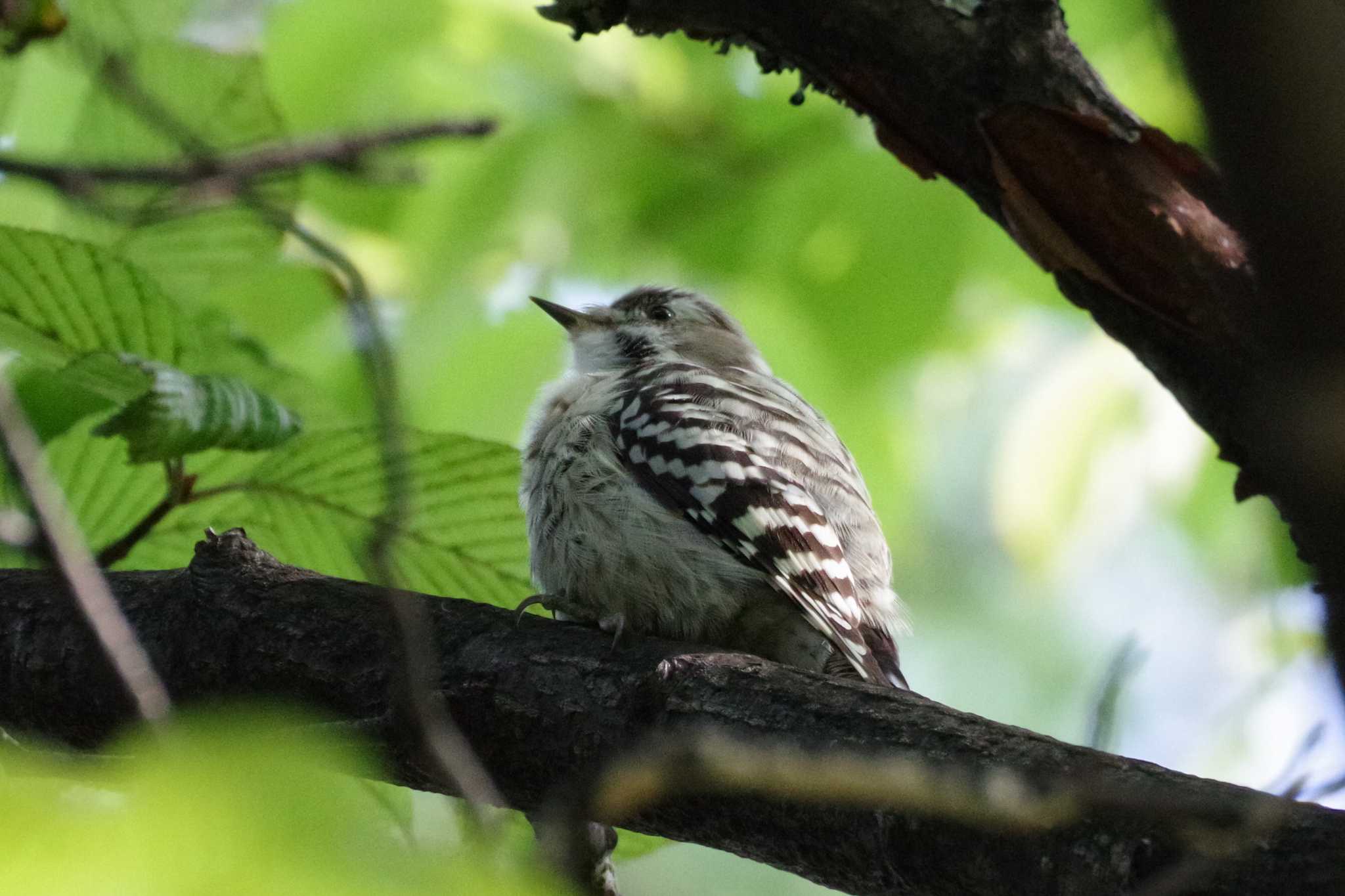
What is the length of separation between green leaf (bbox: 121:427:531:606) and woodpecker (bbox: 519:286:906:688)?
146 mm

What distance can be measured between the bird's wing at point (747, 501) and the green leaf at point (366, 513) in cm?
57

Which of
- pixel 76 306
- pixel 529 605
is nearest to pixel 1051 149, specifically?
pixel 529 605

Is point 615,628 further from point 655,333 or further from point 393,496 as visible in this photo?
point 655,333

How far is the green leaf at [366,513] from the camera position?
2410 mm

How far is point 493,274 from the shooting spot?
4113 mm

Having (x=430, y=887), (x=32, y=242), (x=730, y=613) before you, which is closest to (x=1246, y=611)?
(x=730, y=613)

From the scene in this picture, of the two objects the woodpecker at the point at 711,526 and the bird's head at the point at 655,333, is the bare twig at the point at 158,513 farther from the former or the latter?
the bird's head at the point at 655,333

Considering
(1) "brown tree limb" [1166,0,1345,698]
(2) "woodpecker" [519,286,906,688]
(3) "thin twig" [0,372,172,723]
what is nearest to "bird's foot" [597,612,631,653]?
(2) "woodpecker" [519,286,906,688]

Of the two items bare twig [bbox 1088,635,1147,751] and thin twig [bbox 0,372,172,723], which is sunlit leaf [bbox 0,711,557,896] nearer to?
thin twig [bbox 0,372,172,723]

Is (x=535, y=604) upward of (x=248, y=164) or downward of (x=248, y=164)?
downward

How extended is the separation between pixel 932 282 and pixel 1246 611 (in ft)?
7.96

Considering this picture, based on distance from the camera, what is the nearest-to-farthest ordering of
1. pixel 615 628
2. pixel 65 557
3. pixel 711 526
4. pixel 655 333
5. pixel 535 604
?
pixel 65 557 < pixel 615 628 < pixel 535 604 < pixel 711 526 < pixel 655 333

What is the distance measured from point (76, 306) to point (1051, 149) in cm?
181

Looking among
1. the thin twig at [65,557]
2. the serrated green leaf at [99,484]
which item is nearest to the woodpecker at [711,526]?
the serrated green leaf at [99,484]
